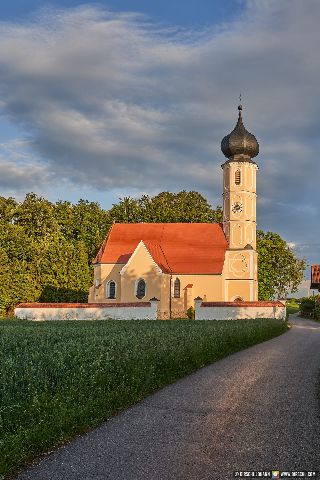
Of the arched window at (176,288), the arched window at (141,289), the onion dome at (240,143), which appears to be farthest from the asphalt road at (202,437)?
the onion dome at (240,143)

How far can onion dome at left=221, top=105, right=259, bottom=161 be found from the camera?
1970 inches

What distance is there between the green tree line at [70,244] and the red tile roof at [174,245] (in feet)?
15.1

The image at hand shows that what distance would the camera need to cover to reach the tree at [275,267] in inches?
2756

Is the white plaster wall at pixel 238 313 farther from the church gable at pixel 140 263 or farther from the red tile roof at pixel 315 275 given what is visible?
the church gable at pixel 140 263

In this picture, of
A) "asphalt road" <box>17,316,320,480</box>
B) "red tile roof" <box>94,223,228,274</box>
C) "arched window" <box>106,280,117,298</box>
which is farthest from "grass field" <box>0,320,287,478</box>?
"arched window" <box>106,280,117,298</box>

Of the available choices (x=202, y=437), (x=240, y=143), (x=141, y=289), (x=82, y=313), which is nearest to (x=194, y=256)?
(x=141, y=289)

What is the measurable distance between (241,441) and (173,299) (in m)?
40.8

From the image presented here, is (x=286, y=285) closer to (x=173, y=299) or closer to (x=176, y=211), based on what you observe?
(x=176, y=211)

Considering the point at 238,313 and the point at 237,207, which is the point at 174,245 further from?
the point at 238,313

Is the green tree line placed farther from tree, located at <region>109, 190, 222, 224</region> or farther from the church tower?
the church tower

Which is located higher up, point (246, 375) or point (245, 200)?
point (245, 200)

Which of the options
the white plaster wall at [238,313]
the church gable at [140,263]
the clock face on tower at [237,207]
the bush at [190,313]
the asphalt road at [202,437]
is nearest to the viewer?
the asphalt road at [202,437]

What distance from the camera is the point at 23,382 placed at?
8.90 m

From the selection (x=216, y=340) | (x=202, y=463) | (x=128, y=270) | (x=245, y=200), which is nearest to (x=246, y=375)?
(x=216, y=340)
